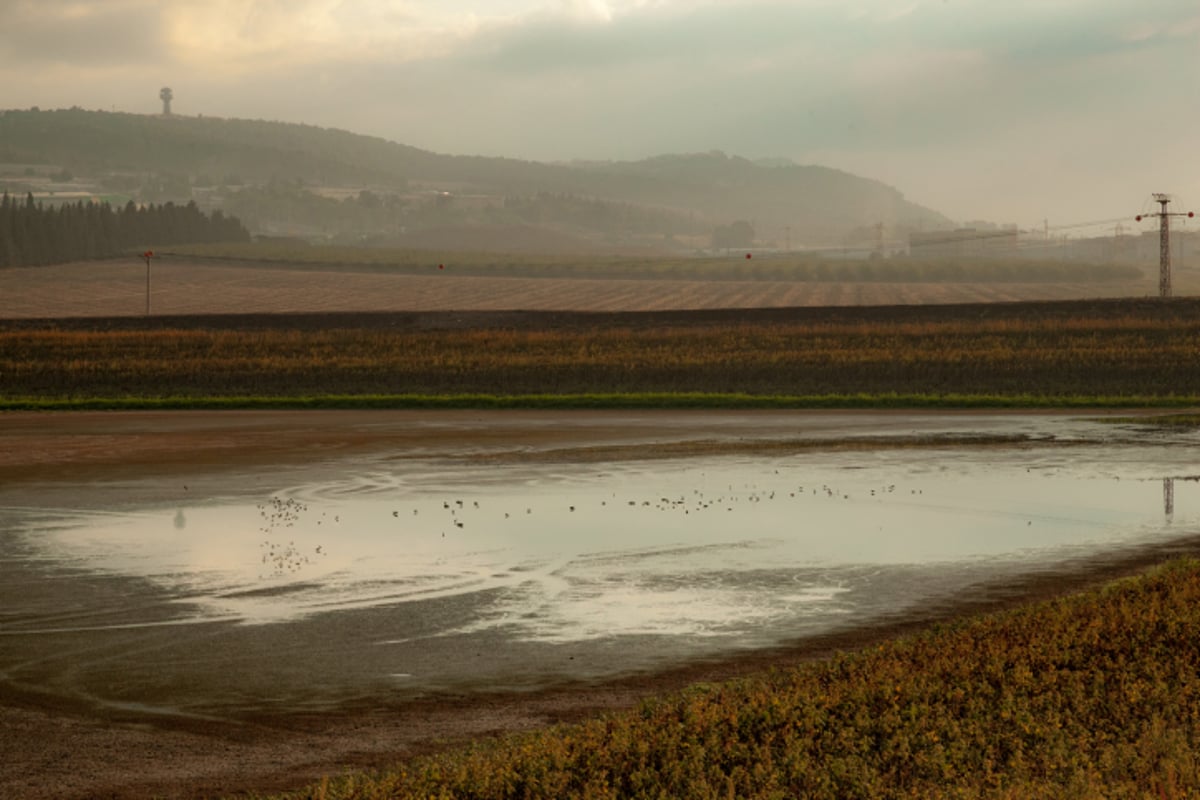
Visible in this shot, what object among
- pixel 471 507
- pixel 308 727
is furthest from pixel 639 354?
pixel 308 727

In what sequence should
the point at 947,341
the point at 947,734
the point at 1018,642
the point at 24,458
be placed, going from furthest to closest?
the point at 947,341, the point at 24,458, the point at 1018,642, the point at 947,734

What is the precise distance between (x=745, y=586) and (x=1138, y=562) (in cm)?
767

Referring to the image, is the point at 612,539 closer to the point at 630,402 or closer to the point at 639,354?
the point at 630,402

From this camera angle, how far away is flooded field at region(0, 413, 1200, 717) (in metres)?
19.8

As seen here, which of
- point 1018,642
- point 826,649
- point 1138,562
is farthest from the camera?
point 1138,562

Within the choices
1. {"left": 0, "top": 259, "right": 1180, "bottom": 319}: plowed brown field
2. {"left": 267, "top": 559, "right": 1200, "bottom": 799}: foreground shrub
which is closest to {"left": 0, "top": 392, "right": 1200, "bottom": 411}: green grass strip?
{"left": 267, "top": 559, "right": 1200, "bottom": 799}: foreground shrub

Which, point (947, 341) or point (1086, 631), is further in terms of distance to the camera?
point (947, 341)

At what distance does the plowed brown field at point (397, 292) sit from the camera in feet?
465

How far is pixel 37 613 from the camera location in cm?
2295

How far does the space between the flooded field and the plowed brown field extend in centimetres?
9230

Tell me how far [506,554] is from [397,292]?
446 ft

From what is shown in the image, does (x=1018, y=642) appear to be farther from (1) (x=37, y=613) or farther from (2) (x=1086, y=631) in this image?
(1) (x=37, y=613)

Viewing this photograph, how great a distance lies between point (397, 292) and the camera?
162 meters

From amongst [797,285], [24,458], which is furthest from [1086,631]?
[797,285]
